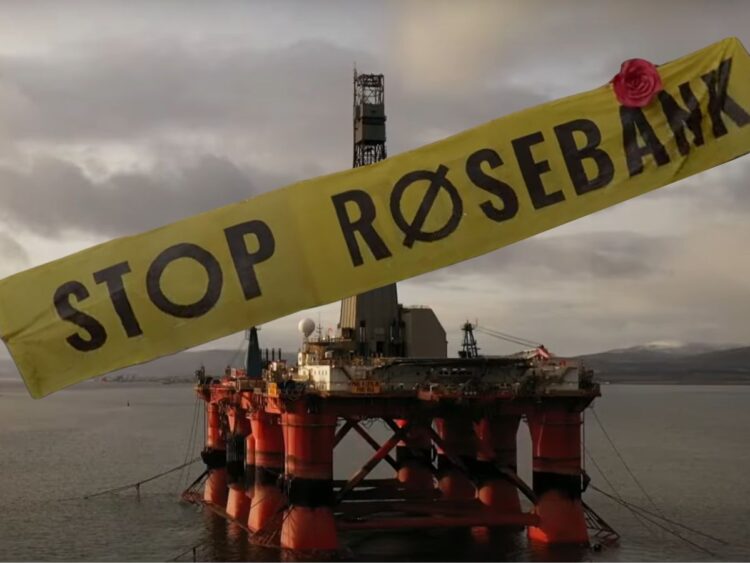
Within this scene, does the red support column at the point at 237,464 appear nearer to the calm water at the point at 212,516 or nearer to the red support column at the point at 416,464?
the calm water at the point at 212,516

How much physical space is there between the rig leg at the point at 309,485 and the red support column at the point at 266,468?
243 inches

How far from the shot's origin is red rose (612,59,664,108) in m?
9.41

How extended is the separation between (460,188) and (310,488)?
26.3 meters

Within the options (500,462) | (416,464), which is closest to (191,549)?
(500,462)

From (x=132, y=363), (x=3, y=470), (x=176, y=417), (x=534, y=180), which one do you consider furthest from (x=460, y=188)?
(x=176, y=417)

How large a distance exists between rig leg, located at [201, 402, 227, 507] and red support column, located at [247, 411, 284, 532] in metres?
10.8

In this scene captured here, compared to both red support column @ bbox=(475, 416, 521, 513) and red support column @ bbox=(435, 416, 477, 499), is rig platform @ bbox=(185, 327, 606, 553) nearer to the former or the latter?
red support column @ bbox=(475, 416, 521, 513)

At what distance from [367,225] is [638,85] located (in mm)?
3511

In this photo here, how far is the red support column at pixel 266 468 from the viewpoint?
4038cm

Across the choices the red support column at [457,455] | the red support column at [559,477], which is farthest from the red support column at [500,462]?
the red support column at [559,477]

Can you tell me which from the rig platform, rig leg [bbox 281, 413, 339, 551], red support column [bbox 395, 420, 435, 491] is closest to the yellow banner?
the rig platform

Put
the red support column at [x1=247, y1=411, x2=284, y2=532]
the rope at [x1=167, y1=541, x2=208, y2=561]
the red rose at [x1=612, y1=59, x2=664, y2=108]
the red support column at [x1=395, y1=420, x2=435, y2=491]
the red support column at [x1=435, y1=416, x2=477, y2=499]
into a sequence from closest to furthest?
1. the red rose at [x1=612, y1=59, x2=664, y2=108]
2. the rope at [x1=167, y1=541, x2=208, y2=561]
3. the red support column at [x1=247, y1=411, x2=284, y2=532]
4. the red support column at [x1=435, y1=416, x2=477, y2=499]
5. the red support column at [x1=395, y1=420, x2=435, y2=491]

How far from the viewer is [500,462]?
132 ft

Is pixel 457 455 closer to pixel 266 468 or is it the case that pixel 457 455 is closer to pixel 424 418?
pixel 424 418
